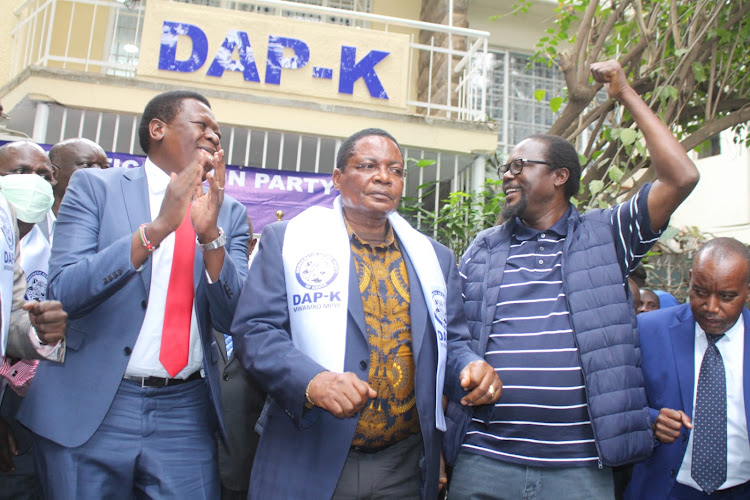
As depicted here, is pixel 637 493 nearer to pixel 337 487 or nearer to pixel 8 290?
pixel 337 487

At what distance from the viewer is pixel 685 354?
2842mm

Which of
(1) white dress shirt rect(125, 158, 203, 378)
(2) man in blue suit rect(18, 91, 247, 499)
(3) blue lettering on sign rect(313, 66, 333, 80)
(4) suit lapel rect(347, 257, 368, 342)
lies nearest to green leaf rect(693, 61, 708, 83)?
(3) blue lettering on sign rect(313, 66, 333, 80)

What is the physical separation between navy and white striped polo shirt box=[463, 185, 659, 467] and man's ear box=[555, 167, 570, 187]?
1.16ft

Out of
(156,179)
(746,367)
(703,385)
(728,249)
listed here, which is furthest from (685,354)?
(156,179)

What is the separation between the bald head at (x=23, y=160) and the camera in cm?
343

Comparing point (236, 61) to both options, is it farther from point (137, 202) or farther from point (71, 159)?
point (137, 202)

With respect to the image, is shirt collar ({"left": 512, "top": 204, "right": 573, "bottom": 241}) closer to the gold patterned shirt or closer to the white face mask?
the gold patterned shirt

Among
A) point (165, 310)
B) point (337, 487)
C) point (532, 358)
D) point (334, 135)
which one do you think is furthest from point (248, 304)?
point (334, 135)

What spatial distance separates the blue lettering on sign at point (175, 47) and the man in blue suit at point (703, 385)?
554cm

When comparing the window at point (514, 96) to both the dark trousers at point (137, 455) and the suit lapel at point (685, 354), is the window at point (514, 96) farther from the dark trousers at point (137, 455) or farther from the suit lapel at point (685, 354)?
the dark trousers at point (137, 455)

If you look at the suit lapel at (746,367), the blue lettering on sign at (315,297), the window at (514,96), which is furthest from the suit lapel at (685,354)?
the window at (514,96)

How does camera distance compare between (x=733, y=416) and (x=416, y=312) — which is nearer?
(x=416, y=312)

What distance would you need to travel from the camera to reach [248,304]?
2191mm

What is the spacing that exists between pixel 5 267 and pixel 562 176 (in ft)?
7.96
